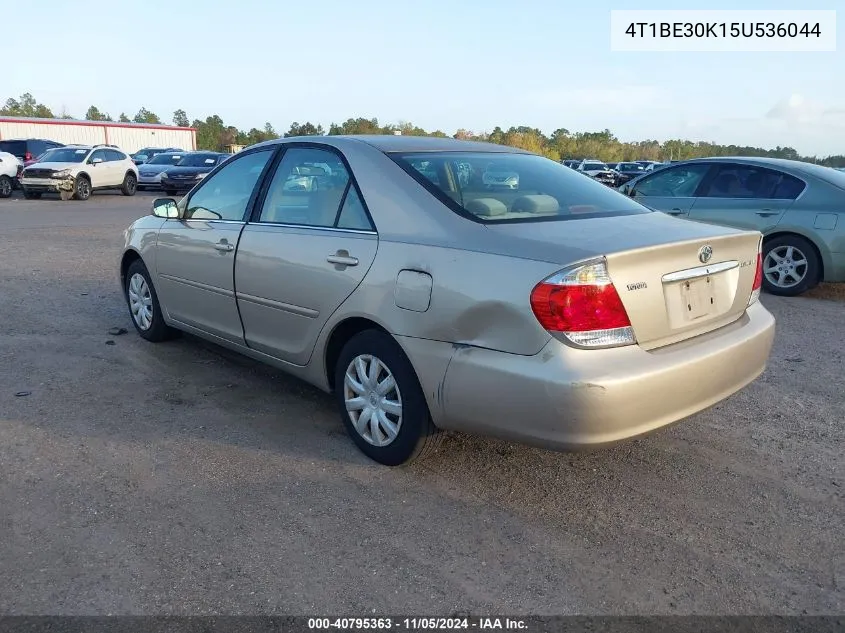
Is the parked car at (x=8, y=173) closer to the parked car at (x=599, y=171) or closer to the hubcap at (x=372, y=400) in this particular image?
the parked car at (x=599, y=171)

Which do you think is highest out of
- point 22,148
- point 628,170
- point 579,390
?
point 22,148

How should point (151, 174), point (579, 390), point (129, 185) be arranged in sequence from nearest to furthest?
point (579, 390), point (129, 185), point (151, 174)

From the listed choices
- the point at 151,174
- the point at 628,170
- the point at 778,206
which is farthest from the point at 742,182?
the point at 628,170

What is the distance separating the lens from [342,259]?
3635 millimetres

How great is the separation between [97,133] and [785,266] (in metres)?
45.0

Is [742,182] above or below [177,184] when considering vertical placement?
below

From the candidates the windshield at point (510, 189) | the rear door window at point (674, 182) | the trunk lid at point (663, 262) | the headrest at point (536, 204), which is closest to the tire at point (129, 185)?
the rear door window at point (674, 182)

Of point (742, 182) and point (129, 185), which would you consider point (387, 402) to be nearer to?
point (742, 182)

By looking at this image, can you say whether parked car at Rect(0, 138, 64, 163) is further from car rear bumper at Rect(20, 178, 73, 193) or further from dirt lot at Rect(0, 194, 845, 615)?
dirt lot at Rect(0, 194, 845, 615)

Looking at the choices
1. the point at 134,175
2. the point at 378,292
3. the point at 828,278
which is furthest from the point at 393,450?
the point at 134,175

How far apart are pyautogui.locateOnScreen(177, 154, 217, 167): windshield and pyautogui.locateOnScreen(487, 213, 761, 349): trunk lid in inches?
901

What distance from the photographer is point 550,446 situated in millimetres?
2994

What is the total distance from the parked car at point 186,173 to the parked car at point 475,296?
20.2 m

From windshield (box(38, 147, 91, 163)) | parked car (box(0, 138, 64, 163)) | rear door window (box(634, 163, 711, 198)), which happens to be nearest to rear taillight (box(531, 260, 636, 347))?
rear door window (box(634, 163, 711, 198))
